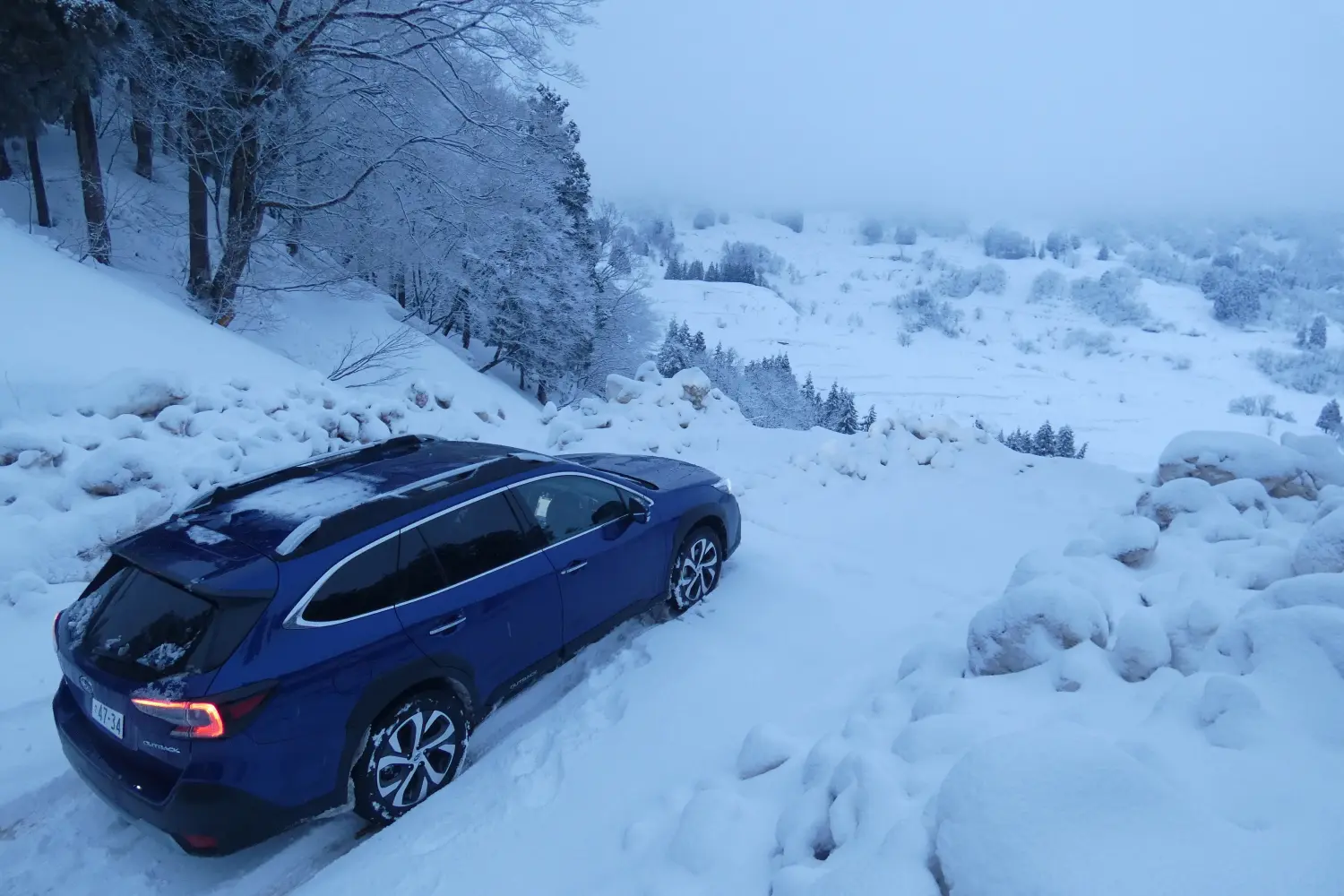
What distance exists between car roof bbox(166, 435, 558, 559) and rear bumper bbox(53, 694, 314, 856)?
3.00 feet

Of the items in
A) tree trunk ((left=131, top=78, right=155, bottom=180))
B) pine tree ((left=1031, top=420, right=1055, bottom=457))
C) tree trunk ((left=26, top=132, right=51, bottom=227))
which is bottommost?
pine tree ((left=1031, top=420, right=1055, bottom=457))

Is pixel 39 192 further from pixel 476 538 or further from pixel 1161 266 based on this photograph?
pixel 1161 266

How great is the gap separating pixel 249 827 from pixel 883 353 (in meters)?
82.2

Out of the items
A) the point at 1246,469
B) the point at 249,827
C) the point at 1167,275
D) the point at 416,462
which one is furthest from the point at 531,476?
the point at 1167,275

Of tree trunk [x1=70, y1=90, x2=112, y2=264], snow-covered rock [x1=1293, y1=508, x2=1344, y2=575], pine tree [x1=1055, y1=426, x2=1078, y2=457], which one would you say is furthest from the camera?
pine tree [x1=1055, y1=426, x2=1078, y2=457]

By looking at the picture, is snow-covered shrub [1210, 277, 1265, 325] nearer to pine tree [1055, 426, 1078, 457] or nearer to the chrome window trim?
pine tree [1055, 426, 1078, 457]

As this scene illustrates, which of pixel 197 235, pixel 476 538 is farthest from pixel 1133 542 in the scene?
pixel 197 235

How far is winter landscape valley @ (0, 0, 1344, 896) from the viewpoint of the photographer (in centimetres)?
203

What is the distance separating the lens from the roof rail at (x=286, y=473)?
341cm

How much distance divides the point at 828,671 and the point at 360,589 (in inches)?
107

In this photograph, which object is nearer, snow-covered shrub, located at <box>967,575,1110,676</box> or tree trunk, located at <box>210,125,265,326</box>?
snow-covered shrub, located at <box>967,575,1110,676</box>

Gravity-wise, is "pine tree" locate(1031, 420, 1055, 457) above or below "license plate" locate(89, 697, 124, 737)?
below

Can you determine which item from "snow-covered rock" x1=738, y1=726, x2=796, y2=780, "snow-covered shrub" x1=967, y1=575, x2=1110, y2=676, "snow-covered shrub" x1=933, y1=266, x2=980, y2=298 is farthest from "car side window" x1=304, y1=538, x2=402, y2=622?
"snow-covered shrub" x1=933, y1=266, x2=980, y2=298

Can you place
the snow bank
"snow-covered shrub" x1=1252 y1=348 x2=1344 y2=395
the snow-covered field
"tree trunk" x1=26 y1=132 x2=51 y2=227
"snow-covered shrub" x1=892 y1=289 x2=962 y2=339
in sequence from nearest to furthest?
the snow-covered field < the snow bank < "tree trunk" x1=26 y1=132 x2=51 y2=227 < "snow-covered shrub" x1=1252 y1=348 x2=1344 y2=395 < "snow-covered shrub" x1=892 y1=289 x2=962 y2=339
